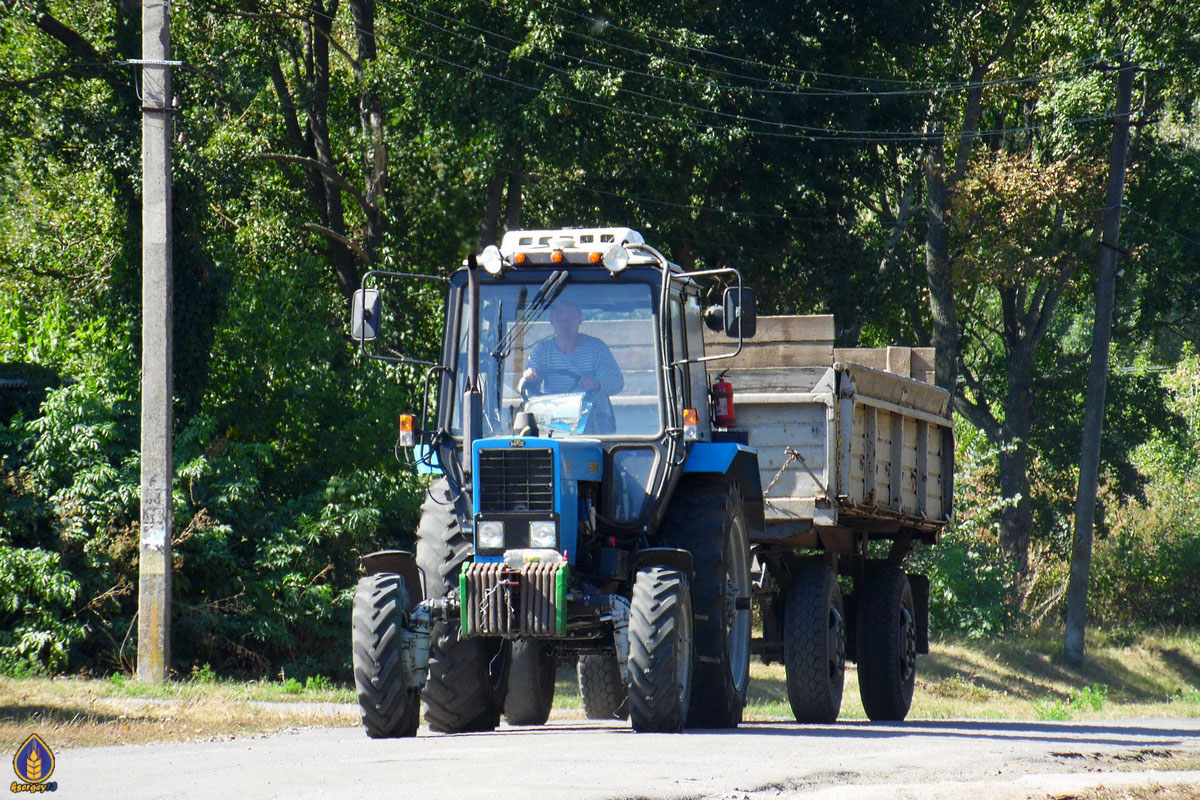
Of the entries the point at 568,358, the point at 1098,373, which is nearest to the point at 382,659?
the point at 568,358

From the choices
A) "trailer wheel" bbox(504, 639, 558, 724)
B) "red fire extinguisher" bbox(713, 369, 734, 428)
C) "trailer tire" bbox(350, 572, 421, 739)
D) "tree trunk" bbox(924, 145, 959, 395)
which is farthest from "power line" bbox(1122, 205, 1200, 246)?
"trailer tire" bbox(350, 572, 421, 739)

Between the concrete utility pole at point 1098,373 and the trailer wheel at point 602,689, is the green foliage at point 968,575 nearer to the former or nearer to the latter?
the concrete utility pole at point 1098,373

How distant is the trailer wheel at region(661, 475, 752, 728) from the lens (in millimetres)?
10102

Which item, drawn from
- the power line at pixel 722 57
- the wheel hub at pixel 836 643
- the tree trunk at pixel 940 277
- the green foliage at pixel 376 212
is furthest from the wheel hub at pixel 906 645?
the tree trunk at pixel 940 277

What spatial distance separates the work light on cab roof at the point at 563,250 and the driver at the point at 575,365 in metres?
0.40

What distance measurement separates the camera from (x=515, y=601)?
918 cm

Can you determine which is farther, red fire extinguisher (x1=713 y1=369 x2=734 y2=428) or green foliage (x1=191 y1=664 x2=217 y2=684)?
green foliage (x1=191 y1=664 x2=217 y2=684)

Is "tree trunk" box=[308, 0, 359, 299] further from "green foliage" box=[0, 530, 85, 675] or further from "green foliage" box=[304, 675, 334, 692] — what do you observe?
"green foliage" box=[304, 675, 334, 692]

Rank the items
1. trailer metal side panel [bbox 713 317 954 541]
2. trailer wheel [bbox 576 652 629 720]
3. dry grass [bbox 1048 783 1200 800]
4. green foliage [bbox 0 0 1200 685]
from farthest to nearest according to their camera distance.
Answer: green foliage [bbox 0 0 1200 685]
trailer wheel [bbox 576 652 629 720]
trailer metal side panel [bbox 713 317 954 541]
dry grass [bbox 1048 783 1200 800]

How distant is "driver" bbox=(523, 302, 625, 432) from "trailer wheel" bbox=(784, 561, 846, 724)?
3.31 m

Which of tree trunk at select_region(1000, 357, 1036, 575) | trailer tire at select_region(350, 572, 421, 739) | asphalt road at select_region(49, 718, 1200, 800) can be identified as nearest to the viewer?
asphalt road at select_region(49, 718, 1200, 800)

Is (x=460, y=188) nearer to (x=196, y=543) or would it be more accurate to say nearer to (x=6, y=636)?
(x=196, y=543)

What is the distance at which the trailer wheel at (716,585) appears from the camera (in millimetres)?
10102

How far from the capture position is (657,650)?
29.9ft
